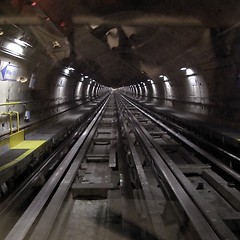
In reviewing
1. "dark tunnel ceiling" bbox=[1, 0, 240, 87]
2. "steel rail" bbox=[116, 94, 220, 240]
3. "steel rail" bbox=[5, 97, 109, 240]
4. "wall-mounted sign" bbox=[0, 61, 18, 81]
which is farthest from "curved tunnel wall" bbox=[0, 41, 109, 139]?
"steel rail" bbox=[116, 94, 220, 240]

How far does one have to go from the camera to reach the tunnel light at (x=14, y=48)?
289 inches

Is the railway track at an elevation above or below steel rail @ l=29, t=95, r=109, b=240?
below

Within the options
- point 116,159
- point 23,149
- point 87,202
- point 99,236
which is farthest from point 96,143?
point 99,236

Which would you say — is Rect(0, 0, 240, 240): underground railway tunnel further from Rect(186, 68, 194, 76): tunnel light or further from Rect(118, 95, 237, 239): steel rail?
Rect(186, 68, 194, 76): tunnel light

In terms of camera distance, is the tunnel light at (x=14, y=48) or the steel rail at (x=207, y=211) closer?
the steel rail at (x=207, y=211)

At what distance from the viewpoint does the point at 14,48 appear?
7.72 meters

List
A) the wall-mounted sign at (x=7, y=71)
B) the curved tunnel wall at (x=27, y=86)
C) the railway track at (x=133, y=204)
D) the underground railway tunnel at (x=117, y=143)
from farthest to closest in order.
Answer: the curved tunnel wall at (x=27, y=86) → the wall-mounted sign at (x=7, y=71) → the underground railway tunnel at (x=117, y=143) → the railway track at (x=133, y=204)

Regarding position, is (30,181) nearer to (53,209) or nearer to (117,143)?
(53,209)

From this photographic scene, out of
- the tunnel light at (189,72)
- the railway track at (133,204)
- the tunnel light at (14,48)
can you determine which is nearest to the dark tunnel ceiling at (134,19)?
the tunnel light at (14,48)

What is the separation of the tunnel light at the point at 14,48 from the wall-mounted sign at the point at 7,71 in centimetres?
33

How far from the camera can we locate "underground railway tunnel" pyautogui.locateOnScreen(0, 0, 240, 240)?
4.70 meters

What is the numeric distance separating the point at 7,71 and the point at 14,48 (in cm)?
57

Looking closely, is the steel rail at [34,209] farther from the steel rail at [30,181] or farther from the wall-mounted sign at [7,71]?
the wall-mounted sign at [7,71]

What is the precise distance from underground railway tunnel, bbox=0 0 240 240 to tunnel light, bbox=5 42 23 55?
1.2 inches
